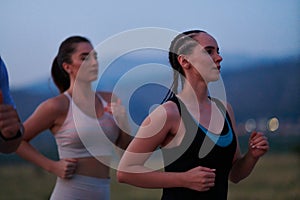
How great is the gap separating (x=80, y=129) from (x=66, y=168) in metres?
0.14

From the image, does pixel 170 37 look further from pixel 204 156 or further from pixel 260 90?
pixel 260 90

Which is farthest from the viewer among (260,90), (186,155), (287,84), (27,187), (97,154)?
(27,187)

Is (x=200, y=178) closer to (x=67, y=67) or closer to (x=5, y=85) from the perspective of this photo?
(x=5, y=85)

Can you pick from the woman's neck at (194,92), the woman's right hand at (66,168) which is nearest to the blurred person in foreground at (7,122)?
the woman's neck at (194,92)

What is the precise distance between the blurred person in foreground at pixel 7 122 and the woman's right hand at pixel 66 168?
84 centimetres

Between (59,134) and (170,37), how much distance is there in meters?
0.63

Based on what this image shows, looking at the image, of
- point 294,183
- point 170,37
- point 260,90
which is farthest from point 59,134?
point 294,183

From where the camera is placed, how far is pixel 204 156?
1.71 metres

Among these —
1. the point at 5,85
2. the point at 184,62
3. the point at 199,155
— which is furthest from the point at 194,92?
the point at 5,85

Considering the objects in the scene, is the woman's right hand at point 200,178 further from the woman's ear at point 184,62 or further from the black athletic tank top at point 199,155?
the woman's ear at point 184,62

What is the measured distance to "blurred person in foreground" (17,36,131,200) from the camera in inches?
93.0

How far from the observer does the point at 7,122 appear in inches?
53.2

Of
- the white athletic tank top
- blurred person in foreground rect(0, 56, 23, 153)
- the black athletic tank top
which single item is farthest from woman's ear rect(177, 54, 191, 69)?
the white athletic tank top

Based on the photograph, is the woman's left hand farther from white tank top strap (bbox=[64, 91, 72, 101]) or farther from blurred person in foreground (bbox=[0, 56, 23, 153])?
white tank top strap (bbox=[64, 91, 72, 101])
